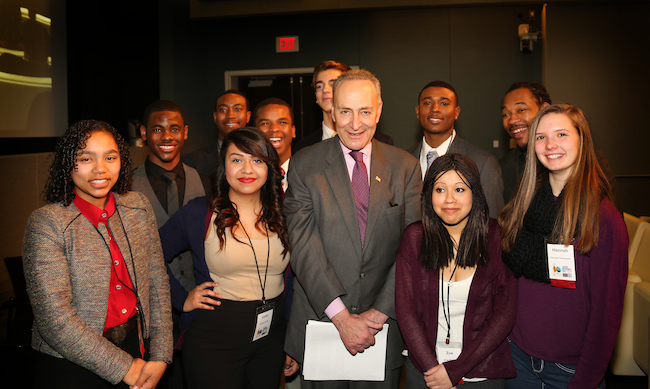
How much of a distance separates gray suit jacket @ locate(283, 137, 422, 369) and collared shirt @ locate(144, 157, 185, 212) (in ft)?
3.21

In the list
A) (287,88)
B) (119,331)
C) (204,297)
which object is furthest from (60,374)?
(287,88)

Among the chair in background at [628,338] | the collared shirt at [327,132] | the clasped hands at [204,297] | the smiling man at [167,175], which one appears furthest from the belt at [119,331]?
the chair in background at [628,338]

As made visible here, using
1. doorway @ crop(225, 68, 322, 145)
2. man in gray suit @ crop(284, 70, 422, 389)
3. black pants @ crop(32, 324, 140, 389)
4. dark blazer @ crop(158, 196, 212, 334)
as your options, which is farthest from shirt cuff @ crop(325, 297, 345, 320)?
doorway @ crop(225, 68, 322, 145)

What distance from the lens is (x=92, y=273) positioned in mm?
1689

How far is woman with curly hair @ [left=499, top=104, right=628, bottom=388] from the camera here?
1.75 metres

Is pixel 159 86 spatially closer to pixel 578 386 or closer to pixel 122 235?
pixel 122 235

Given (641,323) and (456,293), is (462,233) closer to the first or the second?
(456,293)

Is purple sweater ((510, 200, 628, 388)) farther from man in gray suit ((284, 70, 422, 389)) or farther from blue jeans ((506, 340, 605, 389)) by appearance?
man in gray suit ((284, 70, 422, 389))

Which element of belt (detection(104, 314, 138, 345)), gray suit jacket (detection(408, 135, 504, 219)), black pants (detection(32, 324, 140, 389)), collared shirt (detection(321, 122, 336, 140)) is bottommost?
black pants (detection(32, 324, 140, 389))

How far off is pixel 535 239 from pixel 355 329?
0.86 m

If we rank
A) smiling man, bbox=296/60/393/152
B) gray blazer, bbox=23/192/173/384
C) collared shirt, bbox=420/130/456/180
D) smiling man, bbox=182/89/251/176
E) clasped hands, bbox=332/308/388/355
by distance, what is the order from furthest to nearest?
smiling man, bbox=182/89/251/176 < smiling man, bbox=296/60/393/152 < collared shirt, bbox=420/130/456/180 < clasped hands, bbox=332/308/388/355 < gray blazer, bbox=23/192/173/384

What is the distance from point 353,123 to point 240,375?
127 cm

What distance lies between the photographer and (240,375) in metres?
2.06

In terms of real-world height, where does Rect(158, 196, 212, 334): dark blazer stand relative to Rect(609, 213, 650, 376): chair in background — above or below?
above
